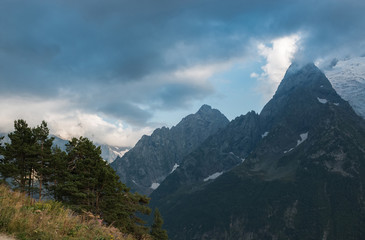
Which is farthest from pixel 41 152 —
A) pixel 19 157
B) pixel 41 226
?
pixel 41 226

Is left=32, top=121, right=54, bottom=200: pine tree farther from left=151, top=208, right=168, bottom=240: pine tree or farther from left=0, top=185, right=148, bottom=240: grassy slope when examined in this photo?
left=0, top=185, right=148, bottom=240: grassy slope

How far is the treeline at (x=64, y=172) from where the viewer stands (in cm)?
3960

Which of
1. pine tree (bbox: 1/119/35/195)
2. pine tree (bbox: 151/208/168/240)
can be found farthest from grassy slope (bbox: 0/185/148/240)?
pine tree (bbox: 151/208/168/240)

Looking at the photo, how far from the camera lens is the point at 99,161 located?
4222 cm

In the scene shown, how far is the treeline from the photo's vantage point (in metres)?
39.6

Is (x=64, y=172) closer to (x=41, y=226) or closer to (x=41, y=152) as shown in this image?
(x=41, y=152)

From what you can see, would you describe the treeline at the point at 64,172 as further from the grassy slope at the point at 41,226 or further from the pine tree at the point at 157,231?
the grassy slope at the point at 41,226

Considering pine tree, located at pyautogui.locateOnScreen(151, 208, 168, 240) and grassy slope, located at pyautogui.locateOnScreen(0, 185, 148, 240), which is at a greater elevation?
grassy slope, located at pyautogui.locateOnScreen(0, 185, 148, 240)

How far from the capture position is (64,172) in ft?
133

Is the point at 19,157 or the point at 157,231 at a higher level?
the point at 19,157

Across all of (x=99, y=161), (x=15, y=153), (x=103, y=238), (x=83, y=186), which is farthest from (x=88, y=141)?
(x=103, y=238)

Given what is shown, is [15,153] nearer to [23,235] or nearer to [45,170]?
[45,170]

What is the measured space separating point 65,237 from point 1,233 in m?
2.18

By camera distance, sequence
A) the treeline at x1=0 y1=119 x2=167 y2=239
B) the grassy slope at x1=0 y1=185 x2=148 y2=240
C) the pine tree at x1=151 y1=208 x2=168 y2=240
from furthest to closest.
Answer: the pine tree at x1=151 y1=208 x2=168 y2=240 → the treeline at x1=0 y1=119 x2=167 y2=239 → the grassy slope at x1=0 y1=185 x2=148 y2=240
